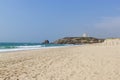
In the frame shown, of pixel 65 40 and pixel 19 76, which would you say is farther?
pixel 65 40

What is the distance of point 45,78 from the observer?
7742 millimetres

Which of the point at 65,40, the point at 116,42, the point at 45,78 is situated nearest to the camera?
the point at 45,78

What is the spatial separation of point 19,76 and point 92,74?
8.76ft

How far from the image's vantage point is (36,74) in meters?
8.37

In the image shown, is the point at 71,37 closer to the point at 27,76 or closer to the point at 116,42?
the point at 116,42

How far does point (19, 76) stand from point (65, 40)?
105756 mm

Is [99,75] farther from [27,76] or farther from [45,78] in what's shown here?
[27,76]

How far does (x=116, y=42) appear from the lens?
4341 cm

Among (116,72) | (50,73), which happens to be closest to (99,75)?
(116,72)

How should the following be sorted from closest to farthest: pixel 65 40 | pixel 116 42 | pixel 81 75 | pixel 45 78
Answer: pixel 45 78 < pixel 81 75 < pixel 116 42 < pixel 65 40

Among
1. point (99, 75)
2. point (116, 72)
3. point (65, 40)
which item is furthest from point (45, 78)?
point (65, 40)

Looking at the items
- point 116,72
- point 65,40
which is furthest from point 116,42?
point 65,40

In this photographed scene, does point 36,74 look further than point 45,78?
Yes

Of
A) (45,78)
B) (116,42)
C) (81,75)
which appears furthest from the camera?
(116,42)
